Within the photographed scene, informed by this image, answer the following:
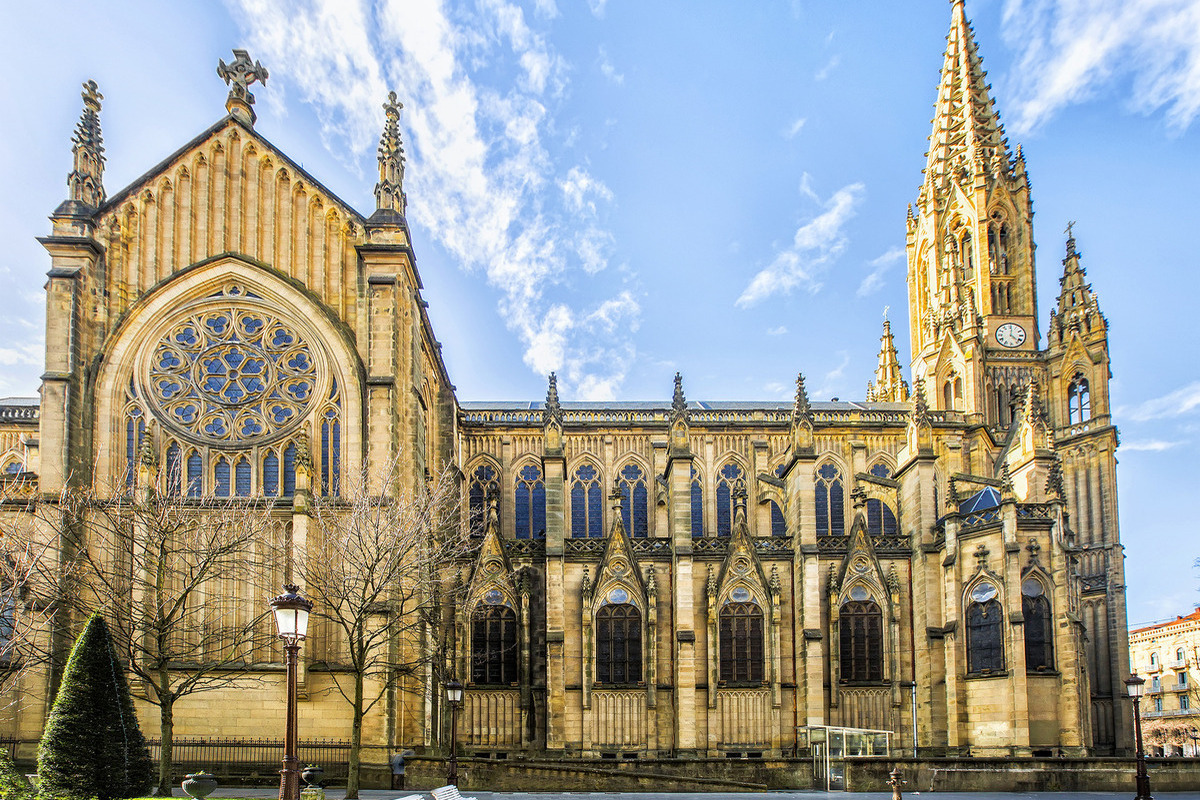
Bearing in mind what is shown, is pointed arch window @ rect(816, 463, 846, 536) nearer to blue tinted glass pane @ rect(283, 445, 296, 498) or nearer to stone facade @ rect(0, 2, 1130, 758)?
stone facade @ rect(0, 2, 1130, 758)

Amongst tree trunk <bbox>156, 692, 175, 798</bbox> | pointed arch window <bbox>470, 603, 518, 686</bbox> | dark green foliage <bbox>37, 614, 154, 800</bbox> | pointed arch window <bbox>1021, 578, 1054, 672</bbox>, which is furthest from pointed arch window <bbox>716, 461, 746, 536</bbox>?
dark green foliage <bbox>37, 614, 154, 800</bbox>

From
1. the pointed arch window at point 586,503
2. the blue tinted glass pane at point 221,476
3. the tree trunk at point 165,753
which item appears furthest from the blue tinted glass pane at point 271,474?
the pointed arch window at point 586,503

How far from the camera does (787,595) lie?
1539 inches

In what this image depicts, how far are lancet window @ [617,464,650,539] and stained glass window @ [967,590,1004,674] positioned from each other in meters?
13.7

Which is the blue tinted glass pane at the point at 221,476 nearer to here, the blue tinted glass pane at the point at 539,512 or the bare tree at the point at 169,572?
the bare tree at the point at 169,572

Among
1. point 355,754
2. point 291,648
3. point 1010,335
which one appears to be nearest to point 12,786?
point 291,648

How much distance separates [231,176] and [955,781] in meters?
28.2

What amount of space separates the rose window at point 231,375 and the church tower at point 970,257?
3257 cm

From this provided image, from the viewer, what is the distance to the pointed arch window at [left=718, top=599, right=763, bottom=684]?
38.2 meters

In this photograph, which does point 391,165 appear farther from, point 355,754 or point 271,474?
point 355,754

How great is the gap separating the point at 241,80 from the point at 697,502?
2408 centimetres

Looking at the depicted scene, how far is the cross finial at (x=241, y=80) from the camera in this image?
34500 mm

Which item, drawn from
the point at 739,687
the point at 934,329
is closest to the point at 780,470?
the point at 739,687

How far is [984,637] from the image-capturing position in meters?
36.5
